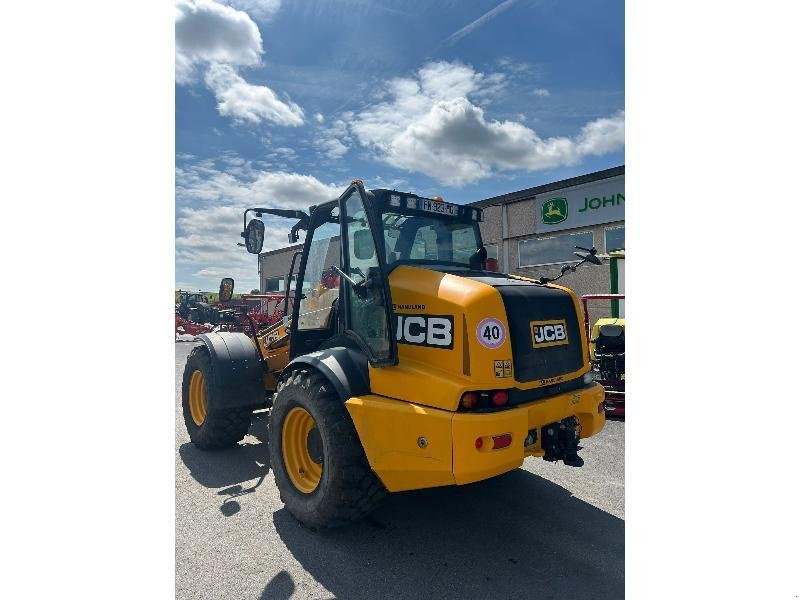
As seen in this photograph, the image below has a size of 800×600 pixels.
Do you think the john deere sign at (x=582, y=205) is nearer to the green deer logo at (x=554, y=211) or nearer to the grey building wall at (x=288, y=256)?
the green deer logo at (x=554, y=211)

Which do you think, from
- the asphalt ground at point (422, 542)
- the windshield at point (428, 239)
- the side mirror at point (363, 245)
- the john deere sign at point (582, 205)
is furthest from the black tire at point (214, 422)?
the john deere sign at point (582, 205)

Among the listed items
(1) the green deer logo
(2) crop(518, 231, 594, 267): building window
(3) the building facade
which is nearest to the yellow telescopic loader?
(3) the building facade

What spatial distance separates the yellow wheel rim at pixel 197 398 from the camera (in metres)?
4.58

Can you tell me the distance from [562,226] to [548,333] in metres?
10.0

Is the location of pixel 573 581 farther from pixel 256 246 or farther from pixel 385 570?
pixel 256 246

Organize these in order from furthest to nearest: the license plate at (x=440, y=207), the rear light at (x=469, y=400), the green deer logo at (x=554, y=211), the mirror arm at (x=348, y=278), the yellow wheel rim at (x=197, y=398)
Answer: the green deer logo at (x=554, y=211)
the yellow wheel rim at (x=197, y=398)
the license plate at (x=440, y=207)
the mirror arm at (x=348, y=278)
the rear light at (x=469, y=400)

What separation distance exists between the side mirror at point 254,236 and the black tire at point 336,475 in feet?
3.74

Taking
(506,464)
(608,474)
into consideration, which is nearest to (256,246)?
(506,464)

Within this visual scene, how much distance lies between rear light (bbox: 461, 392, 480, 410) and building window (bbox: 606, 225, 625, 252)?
10.0m

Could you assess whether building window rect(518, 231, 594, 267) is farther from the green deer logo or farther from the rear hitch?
the rear hitch

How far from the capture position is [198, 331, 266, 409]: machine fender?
403cm

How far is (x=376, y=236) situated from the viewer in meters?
2.84

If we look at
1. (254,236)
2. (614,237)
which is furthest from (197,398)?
(614,237)

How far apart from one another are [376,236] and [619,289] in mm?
9281
